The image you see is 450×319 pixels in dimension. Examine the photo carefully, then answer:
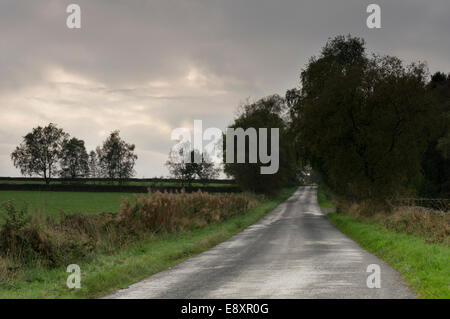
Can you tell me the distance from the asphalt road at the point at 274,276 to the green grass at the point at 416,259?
33 cm

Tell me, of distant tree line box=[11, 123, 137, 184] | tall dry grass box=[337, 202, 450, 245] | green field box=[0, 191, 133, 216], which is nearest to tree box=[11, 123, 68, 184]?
distant tree line box=[11, 123, 137, 184]

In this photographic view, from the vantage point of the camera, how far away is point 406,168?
3191 centimetres

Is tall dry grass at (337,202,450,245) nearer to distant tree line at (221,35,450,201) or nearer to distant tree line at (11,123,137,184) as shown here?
distant tree line at (221,35,450,201)

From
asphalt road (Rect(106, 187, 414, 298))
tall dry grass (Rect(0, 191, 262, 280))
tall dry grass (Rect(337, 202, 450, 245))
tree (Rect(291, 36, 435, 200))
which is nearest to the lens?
asphalt road (Rect(106, 187, 414, 298))

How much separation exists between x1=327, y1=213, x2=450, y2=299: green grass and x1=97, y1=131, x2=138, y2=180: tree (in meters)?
118

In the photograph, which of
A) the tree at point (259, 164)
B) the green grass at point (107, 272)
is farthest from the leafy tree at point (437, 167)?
the green grass at point (107, 272)

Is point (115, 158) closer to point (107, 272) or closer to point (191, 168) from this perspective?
point (191, 168)

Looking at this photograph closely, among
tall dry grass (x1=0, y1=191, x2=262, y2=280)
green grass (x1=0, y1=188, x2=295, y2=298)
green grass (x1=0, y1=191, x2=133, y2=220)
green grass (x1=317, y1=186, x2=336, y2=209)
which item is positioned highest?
tall dry grass (x1=0, y1=191, x2=262, y2=280)

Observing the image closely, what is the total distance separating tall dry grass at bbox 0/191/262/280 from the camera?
13.4 meters

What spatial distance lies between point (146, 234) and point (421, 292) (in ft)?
44.5

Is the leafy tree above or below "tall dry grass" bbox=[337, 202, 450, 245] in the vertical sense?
above

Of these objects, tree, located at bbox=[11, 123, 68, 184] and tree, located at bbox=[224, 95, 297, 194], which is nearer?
tree, located at bbox=[224, 95, 297, 194]

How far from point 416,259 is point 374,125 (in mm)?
19576
